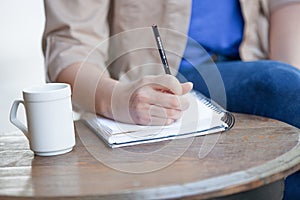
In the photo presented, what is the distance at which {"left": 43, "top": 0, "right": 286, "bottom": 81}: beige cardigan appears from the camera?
3.67 ft

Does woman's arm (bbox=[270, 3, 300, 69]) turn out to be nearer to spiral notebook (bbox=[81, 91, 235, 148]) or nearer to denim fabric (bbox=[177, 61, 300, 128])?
denim fabric (bbox=[177, 61, 300, 128])

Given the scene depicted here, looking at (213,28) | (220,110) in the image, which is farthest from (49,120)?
(213,28)

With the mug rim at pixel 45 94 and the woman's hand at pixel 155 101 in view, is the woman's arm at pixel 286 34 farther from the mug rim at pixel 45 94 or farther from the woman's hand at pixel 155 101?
the mug rim at pixel 45 94

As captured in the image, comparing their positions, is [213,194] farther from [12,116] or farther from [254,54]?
[254,54]

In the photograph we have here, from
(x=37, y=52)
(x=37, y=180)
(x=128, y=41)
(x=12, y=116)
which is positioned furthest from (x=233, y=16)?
(x=37, y=52)

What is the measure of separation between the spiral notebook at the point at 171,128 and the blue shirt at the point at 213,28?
1.05 feet

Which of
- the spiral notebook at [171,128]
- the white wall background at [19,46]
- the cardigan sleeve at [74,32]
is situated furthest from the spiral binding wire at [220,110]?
the white wall background at [19,46]

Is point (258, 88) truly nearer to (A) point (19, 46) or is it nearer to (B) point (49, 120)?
(B) point (49, 120)

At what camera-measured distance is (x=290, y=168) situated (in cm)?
71

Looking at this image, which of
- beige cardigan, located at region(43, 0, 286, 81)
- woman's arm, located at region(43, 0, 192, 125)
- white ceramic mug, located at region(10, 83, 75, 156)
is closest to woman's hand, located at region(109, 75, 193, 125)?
woman's arm, located at region(43, 0, 192, 125)

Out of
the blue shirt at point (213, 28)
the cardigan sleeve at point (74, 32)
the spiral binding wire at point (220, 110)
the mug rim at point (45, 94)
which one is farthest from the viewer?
the blue shirt at point (213, 28)

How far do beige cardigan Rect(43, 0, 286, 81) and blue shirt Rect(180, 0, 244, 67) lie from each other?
0.03 meters

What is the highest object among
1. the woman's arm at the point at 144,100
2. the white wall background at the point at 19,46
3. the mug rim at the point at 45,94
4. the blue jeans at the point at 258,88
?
the mug rim at the point at 45,94

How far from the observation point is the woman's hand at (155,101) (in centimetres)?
86
